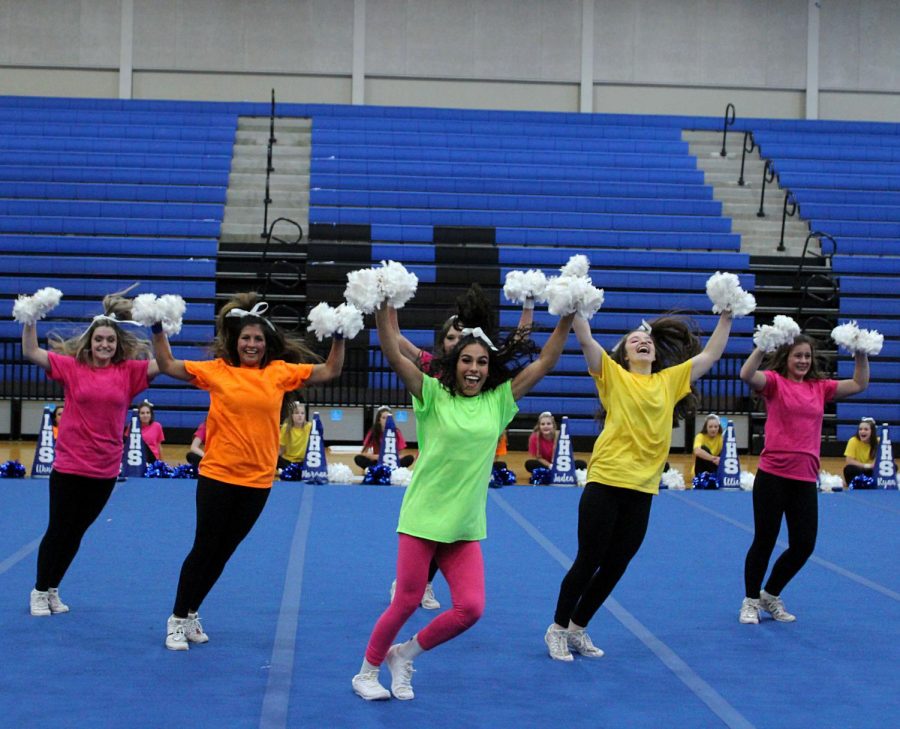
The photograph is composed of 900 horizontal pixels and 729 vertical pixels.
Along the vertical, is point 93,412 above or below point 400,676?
above

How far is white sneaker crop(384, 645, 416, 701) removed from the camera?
4.62m

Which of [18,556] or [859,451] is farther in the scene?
[859,451]

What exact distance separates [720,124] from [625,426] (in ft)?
59.6

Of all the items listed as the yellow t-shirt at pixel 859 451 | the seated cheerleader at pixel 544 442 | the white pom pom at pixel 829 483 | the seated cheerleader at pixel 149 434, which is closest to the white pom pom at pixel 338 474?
the seated cheerleader at pixel 149 434

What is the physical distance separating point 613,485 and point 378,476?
22.7 feet

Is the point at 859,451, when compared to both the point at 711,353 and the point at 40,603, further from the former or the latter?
the point at 40,603

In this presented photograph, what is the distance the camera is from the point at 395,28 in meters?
22.5

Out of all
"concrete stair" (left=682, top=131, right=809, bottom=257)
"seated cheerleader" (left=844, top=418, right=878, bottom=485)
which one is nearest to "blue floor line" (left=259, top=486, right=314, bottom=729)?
"seated cheerleader" (left=844, top=418, right=878, bottom=485)

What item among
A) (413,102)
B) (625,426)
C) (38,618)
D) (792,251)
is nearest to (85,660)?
(38,618)

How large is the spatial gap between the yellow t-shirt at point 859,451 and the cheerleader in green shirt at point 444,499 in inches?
373

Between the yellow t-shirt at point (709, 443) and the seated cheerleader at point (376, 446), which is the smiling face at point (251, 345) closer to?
the seated cheerleader at point (376, 446)

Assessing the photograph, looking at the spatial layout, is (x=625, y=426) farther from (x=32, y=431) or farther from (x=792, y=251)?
(x=792, y=251)

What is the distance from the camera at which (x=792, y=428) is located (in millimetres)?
6168

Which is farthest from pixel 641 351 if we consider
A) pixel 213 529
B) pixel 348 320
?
pixel 213 529
